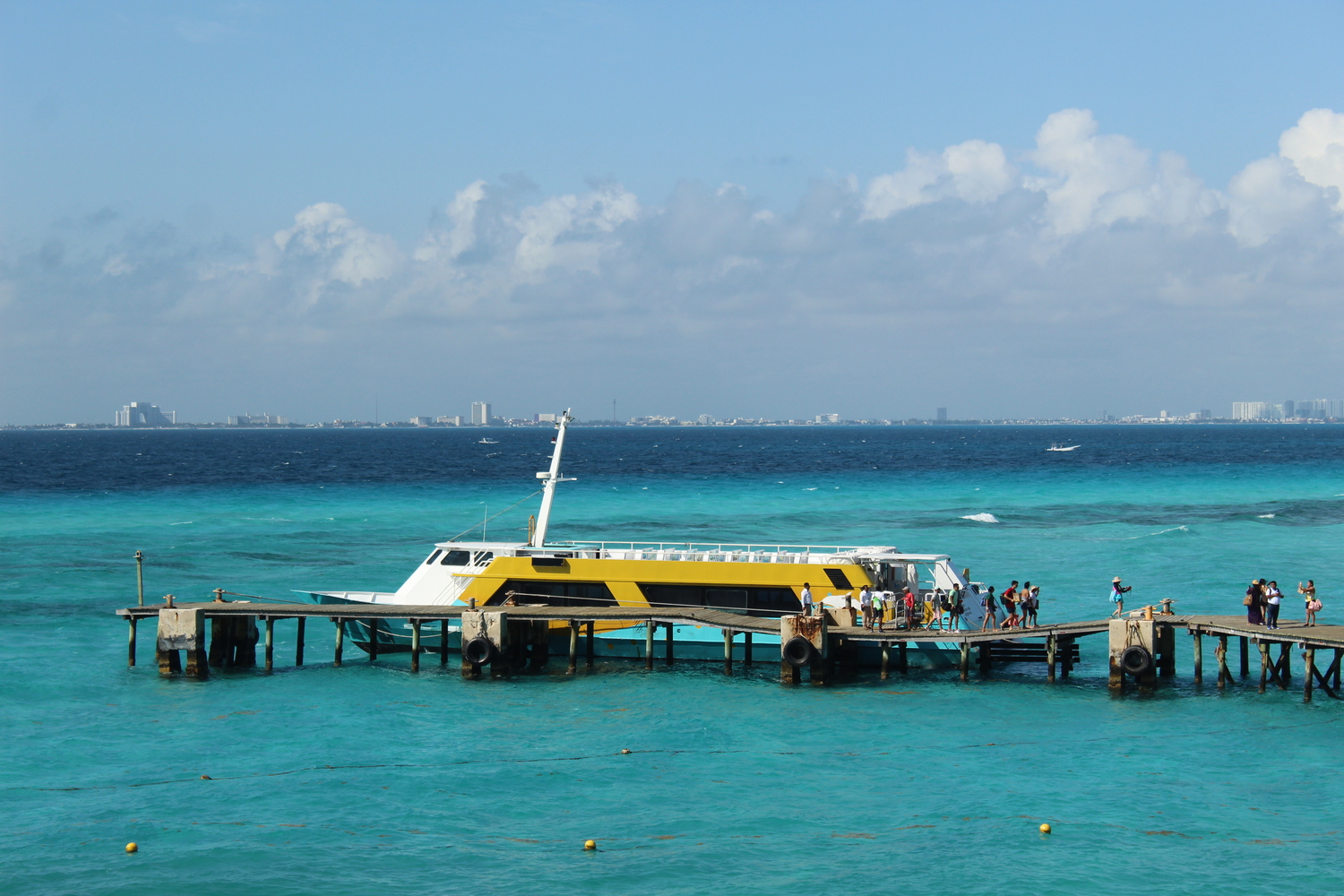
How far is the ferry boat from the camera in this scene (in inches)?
1607

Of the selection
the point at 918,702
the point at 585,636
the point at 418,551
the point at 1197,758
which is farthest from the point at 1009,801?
the point at 418,551

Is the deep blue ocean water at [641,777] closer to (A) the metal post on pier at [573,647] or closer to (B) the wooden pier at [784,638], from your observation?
(A) the metal post on pier at [573,647]

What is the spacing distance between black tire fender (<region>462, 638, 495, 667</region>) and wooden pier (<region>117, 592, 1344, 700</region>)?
27mm

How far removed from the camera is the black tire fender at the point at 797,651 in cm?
3722

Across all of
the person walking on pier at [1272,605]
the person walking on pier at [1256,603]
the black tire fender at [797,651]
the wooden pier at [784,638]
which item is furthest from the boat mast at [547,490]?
the person walking on pier at [1272,605]

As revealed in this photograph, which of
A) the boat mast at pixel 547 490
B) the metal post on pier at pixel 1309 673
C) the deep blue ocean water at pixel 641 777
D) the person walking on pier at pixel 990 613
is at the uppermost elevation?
the boat mast at pixel 547 490

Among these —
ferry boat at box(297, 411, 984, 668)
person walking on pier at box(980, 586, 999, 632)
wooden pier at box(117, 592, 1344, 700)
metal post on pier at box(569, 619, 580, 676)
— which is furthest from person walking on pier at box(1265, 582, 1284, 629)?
metal post on pier at box(569, 619, 580, 676)

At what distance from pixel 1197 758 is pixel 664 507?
74.0 meters

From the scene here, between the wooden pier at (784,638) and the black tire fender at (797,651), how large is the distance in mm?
26

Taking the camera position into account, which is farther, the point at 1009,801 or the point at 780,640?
the point at 780,640

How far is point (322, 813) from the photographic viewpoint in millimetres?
26969

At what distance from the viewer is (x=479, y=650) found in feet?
126

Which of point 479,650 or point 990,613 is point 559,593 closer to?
point 479,650

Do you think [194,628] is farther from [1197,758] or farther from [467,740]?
[1197,758]
